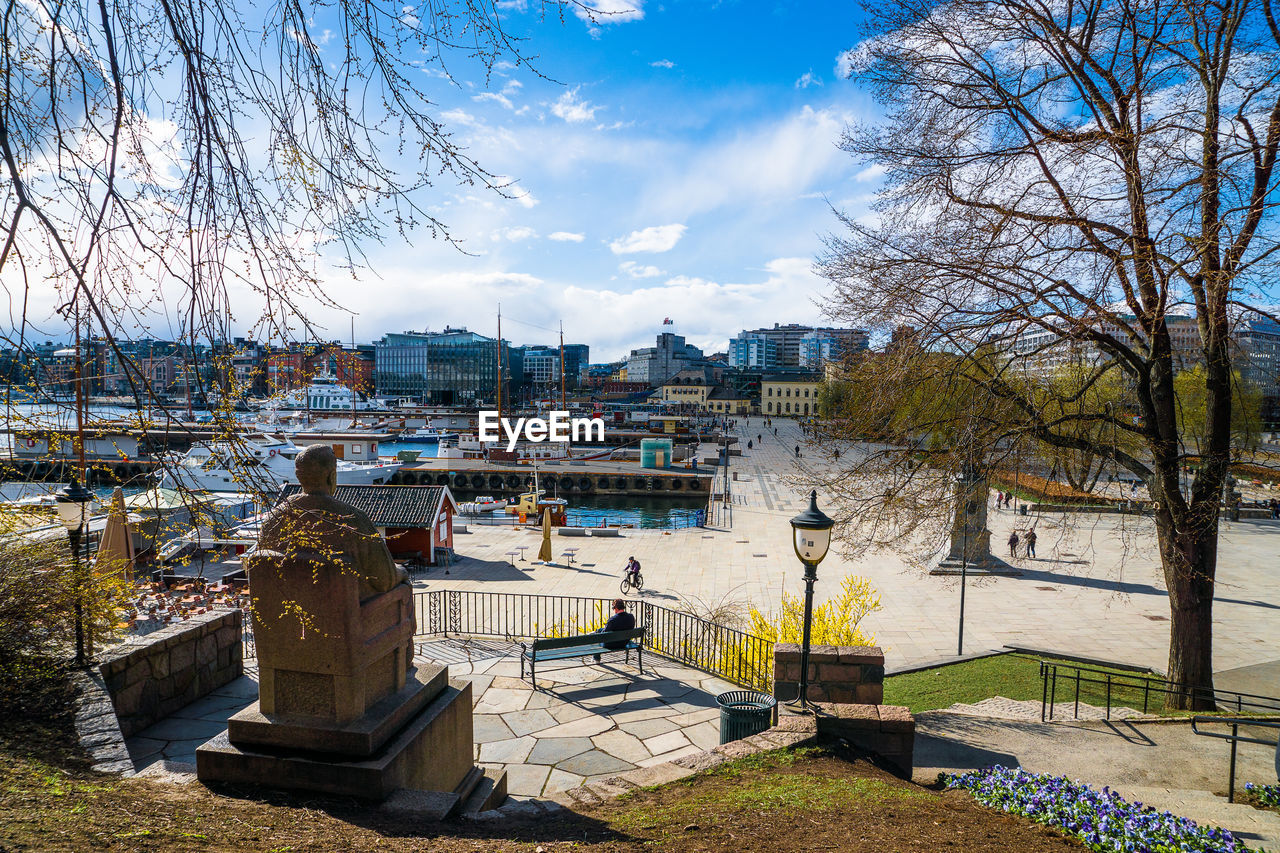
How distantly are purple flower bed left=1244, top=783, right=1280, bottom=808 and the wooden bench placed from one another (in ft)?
20.5

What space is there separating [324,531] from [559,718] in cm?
412

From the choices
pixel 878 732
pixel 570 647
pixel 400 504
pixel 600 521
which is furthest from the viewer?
pixel 600 521

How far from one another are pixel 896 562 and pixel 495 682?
1700cm

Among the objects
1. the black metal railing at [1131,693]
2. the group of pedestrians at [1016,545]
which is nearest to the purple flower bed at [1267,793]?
the black metal railing at [1131,693]

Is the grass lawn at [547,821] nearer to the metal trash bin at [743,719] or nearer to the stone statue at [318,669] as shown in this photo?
the stone statue at [318,669]

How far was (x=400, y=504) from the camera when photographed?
21.5m

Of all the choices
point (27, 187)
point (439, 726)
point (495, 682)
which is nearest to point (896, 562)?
point (495, 682)

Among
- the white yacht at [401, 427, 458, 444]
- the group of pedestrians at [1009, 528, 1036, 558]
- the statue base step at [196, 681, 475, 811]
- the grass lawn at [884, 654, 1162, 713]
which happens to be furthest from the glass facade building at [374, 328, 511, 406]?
the statue base step at [196, 681, 475, 811]

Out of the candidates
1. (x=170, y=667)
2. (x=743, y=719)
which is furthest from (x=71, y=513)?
(x=743, y=719)

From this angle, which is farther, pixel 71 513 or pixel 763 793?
pixel 71 513

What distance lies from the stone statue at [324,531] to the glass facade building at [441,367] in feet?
471

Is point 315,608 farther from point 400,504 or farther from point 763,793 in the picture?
point 400,504

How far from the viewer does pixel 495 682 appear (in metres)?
8.51

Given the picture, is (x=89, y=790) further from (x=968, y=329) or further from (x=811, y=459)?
(x=811, y=459)
